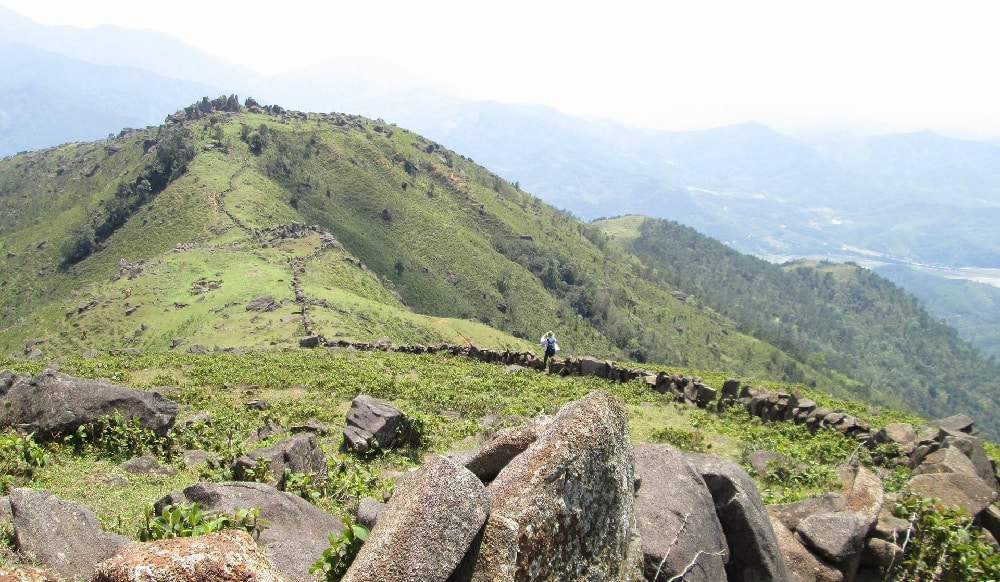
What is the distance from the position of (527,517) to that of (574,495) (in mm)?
762

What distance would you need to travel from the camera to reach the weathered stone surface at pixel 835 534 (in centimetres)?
1064

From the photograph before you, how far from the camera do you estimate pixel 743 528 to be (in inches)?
397

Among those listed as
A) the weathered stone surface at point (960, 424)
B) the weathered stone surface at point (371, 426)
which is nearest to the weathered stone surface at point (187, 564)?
the weathered stone surface at point (371, 426)

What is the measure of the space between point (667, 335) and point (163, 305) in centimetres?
10593

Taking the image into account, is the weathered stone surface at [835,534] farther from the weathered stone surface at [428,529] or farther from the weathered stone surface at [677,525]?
the weathered stone surface at [428,529]

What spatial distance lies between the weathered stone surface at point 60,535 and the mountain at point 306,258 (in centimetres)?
3397

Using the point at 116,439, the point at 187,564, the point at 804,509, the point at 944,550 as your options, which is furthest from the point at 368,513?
the point at 944,550

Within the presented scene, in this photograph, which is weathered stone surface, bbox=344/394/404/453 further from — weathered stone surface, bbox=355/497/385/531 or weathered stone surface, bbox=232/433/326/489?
weathered stone surface, bbox=355/497/385/531

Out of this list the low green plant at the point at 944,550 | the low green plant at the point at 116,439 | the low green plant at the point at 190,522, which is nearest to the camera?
the low green plant at the point at 190,522

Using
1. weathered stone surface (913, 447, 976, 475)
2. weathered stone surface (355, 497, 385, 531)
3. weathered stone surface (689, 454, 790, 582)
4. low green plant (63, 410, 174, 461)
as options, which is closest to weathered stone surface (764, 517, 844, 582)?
weathered stone surface (689, 454, 790, 582)

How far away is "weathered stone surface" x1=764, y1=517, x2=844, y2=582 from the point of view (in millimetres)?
10367

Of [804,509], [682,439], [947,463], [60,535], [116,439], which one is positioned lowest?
[116,439]

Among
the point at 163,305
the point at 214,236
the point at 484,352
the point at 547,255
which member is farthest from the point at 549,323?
the point at 484,352

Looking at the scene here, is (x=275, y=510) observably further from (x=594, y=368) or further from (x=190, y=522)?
(x=594, y=368)
